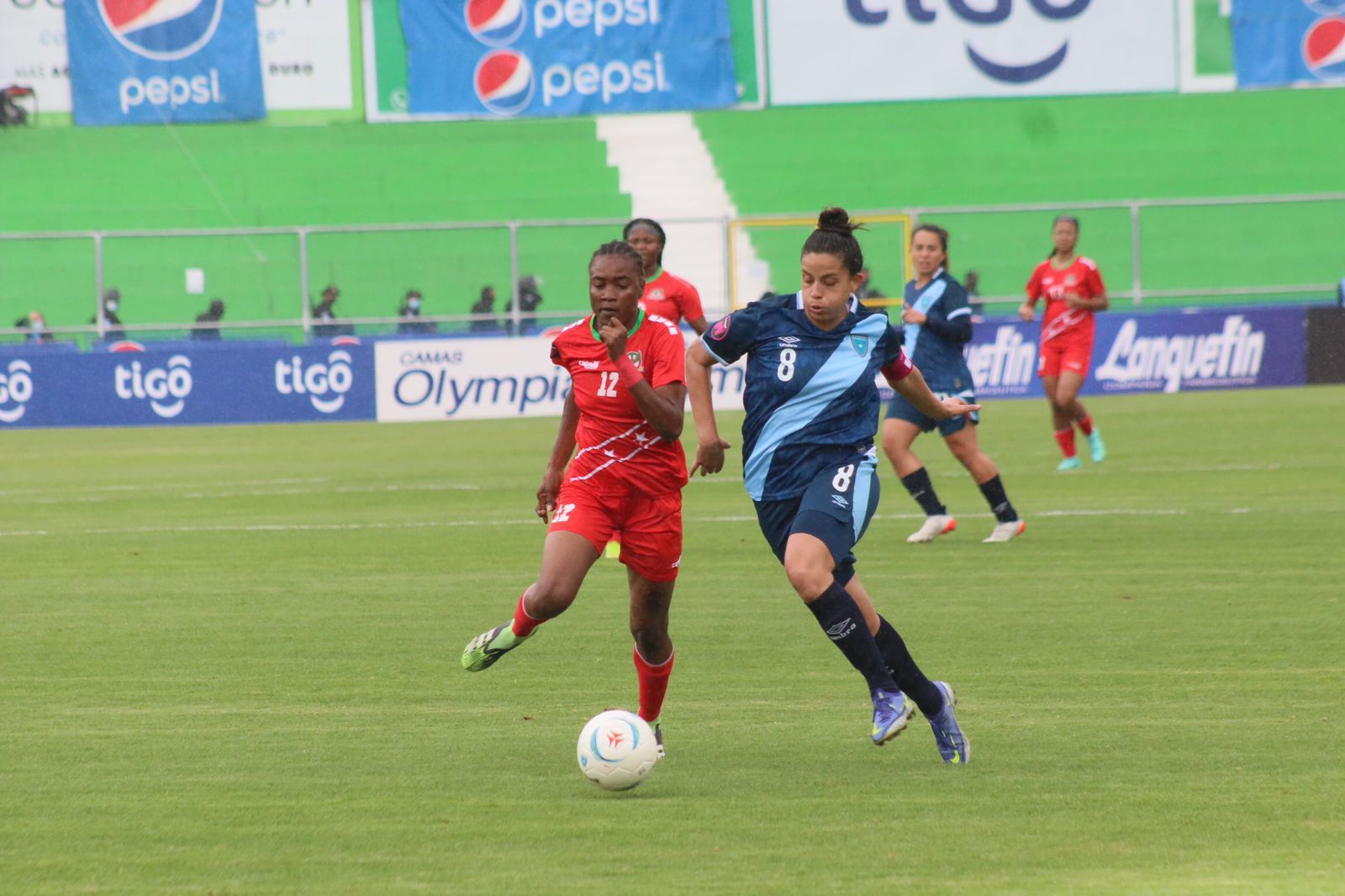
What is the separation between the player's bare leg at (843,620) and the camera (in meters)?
6.07

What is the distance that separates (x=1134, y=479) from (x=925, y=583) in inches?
249

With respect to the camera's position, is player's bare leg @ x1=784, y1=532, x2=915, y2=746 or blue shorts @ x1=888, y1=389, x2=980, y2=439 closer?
player's bare leg @ x1=784, y1=532, x2=915, y2=746

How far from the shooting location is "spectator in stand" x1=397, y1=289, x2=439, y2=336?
1065 inches

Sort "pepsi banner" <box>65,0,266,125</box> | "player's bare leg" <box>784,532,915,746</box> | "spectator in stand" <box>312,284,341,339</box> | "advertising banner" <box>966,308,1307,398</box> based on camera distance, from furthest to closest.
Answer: "pepsi banner" <box>65,0,266,125</box> → "spectator in stand" <box>312,284,341,339</box> → "advertising banner" <box>966,308,1307,398</box> → "player's bare leg" <box>784,532,915,746</box>

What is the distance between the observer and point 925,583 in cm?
1054

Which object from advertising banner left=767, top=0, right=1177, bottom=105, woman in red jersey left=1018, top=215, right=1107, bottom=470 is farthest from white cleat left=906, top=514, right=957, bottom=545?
advertising banner left=767, top=0, right=1177, bottom=105

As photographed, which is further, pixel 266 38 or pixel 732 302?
pixel 266 38

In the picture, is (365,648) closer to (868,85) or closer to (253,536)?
(253,536)

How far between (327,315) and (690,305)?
16567 millimetres

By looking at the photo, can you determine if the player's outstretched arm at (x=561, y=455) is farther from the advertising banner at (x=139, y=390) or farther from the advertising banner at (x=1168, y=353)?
the advertising banner at (x=1168, y=353)

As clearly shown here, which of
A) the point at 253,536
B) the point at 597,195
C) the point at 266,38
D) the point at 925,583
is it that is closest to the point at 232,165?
the point at 266,38

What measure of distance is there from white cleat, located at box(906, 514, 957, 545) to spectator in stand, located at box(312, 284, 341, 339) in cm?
1701

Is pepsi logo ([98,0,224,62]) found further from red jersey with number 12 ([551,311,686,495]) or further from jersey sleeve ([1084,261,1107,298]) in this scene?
red jersey with number 12 ([551,311,686,495])

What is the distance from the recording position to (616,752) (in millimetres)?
5762
